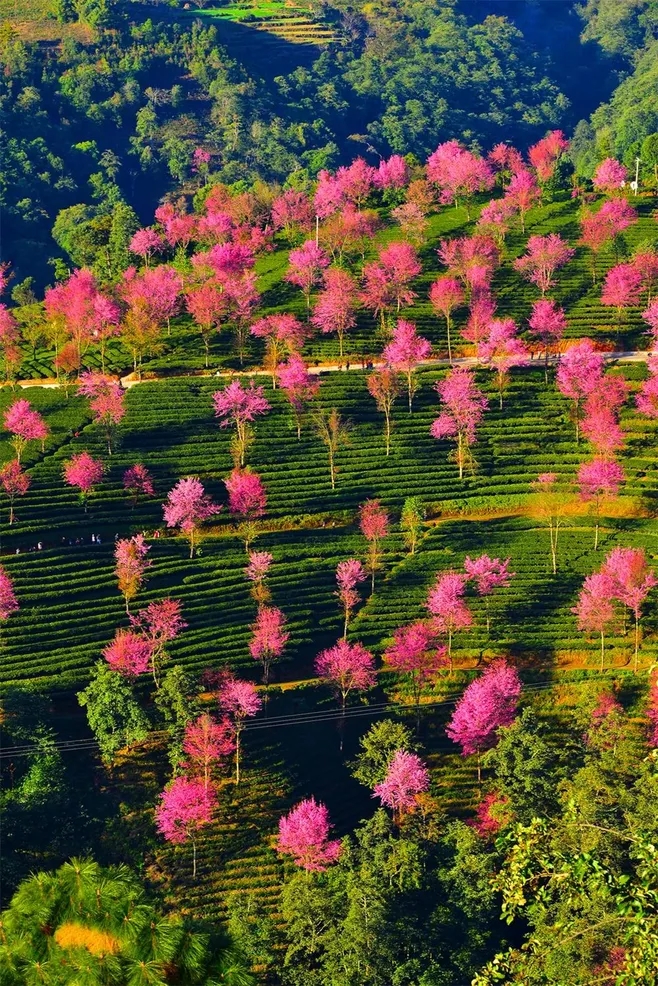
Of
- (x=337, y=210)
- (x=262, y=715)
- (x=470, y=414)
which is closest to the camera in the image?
(x=262, y=715)

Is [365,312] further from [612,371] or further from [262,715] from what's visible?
[262,715]

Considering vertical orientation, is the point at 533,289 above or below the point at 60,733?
above

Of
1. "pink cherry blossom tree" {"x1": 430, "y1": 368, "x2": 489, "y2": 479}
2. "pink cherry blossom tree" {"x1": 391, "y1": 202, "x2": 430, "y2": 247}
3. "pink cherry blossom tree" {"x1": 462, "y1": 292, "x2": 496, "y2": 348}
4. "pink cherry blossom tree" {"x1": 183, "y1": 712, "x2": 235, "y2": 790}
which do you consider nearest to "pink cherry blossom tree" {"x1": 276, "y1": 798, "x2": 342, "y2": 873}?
"pink cherry blossom tree" {"x1": 183, "y1": 712, "x2": 235, "y2": 790}

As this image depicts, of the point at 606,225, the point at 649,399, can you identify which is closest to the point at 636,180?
the point at 606,225

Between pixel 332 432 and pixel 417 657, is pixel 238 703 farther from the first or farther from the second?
pixel 332 432

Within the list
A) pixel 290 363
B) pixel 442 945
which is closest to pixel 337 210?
pixel 290 363

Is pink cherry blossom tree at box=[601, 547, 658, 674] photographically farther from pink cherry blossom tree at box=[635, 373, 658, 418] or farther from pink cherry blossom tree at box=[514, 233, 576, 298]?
pink cherry blossom tree at box=[514, 233, 576, 298]
